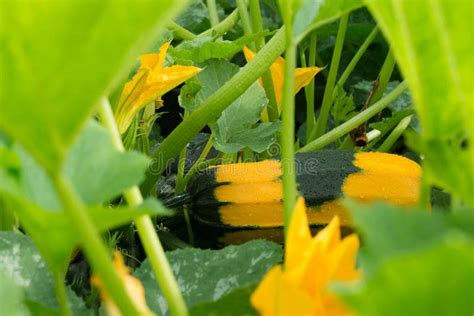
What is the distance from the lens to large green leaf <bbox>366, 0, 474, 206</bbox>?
1.27 ft

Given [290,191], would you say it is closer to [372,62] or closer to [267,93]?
[267,93]

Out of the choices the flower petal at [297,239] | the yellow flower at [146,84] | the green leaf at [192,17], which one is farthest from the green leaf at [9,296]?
the green leaf at [192,17]

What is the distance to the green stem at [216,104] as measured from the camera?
37.9 inches

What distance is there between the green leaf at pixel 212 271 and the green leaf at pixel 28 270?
68mm

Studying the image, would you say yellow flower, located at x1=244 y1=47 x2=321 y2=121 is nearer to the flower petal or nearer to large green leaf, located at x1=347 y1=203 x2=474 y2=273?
the flower petal

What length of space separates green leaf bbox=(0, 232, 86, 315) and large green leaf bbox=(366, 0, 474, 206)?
38cm

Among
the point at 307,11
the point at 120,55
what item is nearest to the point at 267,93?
the point at 307,11

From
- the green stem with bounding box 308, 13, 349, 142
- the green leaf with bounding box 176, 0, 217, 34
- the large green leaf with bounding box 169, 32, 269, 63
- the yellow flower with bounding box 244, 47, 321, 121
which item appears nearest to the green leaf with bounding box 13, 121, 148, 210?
the large green leaf with bounding box 169, 32, 269, 63

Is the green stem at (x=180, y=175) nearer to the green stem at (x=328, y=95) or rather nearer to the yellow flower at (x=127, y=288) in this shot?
the green stem at (x=328, y=95)

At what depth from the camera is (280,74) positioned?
128 centimetres

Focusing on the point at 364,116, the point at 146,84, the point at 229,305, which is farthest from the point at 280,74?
the point at 229,305

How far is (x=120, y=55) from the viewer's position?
0.37 meters

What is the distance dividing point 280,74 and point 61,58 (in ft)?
3.03

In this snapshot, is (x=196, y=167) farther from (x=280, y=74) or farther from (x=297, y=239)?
(x=297, y=239)
